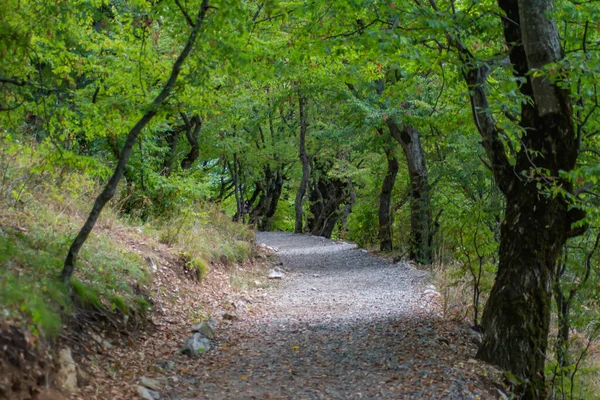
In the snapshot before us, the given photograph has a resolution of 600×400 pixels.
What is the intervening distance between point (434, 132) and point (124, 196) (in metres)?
8.29

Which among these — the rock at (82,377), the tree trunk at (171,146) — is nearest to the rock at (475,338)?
the rock at (82,377)

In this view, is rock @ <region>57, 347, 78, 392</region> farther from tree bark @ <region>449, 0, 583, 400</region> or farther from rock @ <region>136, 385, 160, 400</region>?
tree bark @ <region>449, 0, 583, 400</region>

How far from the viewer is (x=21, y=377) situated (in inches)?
127

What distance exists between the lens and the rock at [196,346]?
5332mm

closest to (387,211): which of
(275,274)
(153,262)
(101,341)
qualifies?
(275,274)

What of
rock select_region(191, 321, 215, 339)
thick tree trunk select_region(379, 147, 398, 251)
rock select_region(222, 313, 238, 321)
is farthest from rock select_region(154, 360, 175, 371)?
thick tree trunk select_region(379, 147, 398, 251)

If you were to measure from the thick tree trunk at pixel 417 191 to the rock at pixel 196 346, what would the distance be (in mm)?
8004

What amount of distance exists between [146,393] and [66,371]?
0.64 m

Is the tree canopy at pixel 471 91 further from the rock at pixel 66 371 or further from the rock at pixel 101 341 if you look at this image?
the rock at pixel 66 371

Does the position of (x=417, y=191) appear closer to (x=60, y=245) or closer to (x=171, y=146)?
(x=171, y=146)

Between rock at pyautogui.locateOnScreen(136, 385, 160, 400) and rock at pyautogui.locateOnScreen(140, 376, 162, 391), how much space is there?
74mm

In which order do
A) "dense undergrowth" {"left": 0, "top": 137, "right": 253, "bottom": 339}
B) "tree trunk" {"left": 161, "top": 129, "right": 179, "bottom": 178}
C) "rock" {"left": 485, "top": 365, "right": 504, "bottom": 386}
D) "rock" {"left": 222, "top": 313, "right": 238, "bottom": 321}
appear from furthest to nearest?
"tree trunk" {"left": 161, "top": 129, "right": 179, "bottom": 178} → "rock" {"left": 222, "top": 313, "right": 238, "bottom": 321} → "rock" {"left": 485, "top": 365, "right": 504, "bottom": 386} → "dense undergrowth" {"left": 0, "top": 137, "right": 253, "bottom": 339}

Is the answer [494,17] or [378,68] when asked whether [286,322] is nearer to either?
[494,17]

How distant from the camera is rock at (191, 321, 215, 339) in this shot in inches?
236
